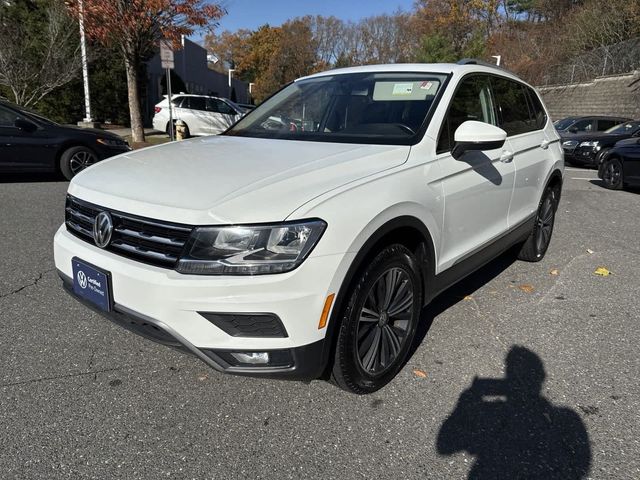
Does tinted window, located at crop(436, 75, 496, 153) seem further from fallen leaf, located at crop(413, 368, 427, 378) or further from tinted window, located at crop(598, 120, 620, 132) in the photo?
tinted window, located at crop(598, 120, 620, 132)

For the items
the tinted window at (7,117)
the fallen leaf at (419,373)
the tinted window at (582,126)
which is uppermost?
the tinted window at (7,117)

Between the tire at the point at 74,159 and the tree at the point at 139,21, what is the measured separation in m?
5.39

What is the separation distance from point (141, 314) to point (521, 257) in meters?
3.87

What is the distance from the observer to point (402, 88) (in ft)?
10.8

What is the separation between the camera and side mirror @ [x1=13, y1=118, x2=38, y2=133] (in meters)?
7.87

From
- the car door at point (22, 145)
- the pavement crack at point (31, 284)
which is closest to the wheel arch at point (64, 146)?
the car door at point (22, 145)

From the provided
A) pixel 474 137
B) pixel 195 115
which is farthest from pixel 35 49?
pixel 474 137

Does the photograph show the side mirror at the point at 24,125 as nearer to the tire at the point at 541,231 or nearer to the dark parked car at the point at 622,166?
the tire at the point at 541,231

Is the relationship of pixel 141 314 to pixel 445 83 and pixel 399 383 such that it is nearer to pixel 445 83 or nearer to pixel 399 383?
pixel 399 383

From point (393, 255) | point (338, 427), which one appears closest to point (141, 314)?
point (338, 427)

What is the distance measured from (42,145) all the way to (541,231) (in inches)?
294

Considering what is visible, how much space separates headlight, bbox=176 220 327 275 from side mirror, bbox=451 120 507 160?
1.26m

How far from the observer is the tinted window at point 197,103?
17500mm

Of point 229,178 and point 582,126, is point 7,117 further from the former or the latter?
point 582,126
